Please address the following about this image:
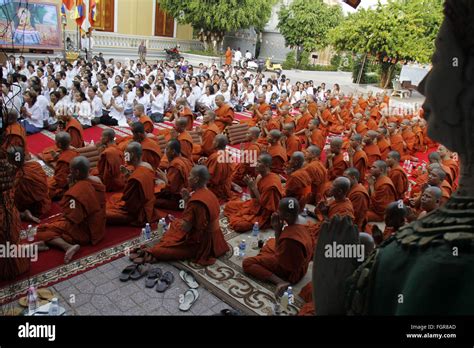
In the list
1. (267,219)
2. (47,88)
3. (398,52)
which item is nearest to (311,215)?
(267,219)

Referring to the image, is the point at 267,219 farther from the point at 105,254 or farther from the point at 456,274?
the point at 456,274

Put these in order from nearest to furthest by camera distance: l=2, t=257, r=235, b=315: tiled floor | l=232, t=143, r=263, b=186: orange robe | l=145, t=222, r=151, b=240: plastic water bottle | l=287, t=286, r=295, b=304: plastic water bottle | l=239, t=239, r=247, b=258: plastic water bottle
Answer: l=2, t=257, r=235, b=315: tiled floor → l=287, t=286, r=295, b=304: plastic water bottle → l=239, t=239, r=247, b=258: plastic water bottle → l=145, t=222, r=151, b=240: plastic water bottle → l=232, t=143, r=263, b=186: orange robe

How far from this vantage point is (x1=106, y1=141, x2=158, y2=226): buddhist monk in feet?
21.7

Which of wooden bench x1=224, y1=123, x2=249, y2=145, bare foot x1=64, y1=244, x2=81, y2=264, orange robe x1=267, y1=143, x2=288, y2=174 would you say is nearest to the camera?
bare foot x1=64, y1=244, x2=81, y2=264

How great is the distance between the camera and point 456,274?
3.47 ft

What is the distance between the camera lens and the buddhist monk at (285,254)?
16.8 ft

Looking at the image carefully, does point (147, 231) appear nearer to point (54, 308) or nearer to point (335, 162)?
point (54, 308)

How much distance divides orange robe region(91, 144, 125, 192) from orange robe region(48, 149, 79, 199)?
0.56 meters

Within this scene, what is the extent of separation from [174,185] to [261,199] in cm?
165

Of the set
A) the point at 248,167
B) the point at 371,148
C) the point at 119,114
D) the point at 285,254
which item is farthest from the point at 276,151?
the point at 119,114

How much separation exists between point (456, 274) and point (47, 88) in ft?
47.9

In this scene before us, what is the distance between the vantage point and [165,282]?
522cm

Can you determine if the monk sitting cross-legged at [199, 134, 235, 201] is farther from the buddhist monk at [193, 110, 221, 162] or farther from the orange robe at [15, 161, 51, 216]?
the orange robe at [15, 161, 51, 216]

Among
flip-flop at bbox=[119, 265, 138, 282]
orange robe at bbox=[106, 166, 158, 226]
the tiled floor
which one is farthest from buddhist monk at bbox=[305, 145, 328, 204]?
flip-flop at bbox=[119, 265, 138, 282]
